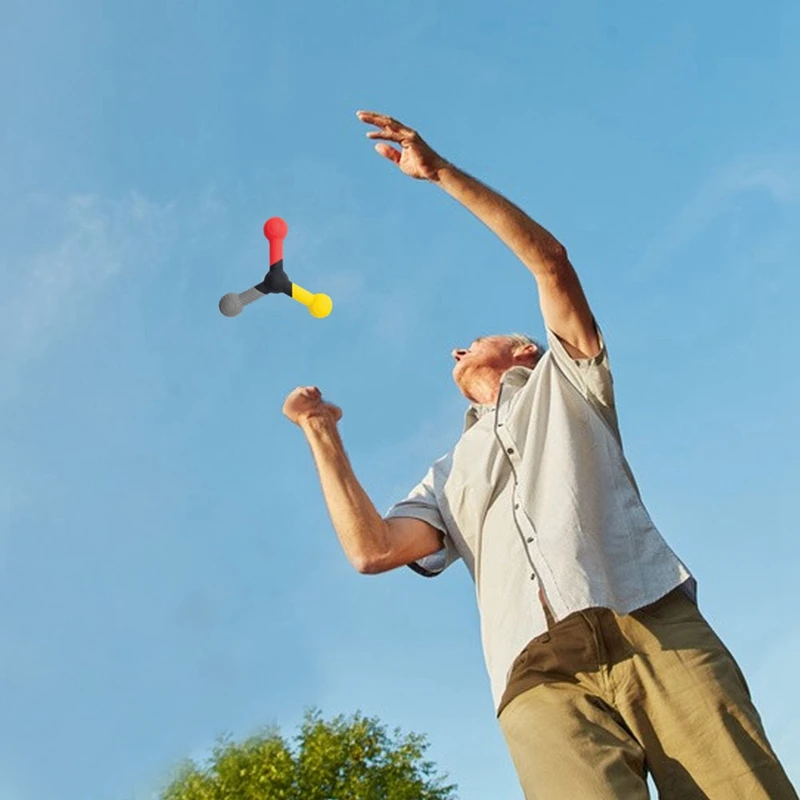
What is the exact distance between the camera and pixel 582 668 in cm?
346

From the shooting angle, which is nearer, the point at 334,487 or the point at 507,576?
the point at 507,576

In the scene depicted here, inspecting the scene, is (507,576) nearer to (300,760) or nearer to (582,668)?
(582,668)

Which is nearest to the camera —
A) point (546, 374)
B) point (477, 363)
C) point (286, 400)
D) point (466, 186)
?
point (466, 186)

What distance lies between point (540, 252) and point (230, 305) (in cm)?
172

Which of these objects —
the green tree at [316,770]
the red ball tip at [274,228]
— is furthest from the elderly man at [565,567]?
the green tree at [316,770]

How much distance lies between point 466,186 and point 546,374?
2.49ft

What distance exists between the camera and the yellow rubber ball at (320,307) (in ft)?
17.3

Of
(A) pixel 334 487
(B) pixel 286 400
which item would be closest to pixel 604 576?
(A) pixel 334 487

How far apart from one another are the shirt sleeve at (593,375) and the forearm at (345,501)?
894mm

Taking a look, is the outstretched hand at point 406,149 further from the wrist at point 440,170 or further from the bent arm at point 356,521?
the bent arm at point 356,521

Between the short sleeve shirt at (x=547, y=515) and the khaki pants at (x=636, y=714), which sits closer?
the khaki pants at (x=636, y=714)

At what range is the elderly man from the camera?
10.9 feet

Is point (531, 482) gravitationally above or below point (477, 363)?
below

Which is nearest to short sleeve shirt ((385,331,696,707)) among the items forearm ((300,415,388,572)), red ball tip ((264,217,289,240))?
forearm ((300,415,388,572))
